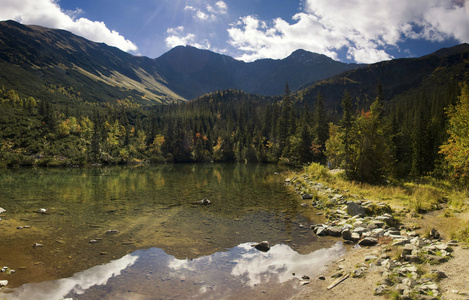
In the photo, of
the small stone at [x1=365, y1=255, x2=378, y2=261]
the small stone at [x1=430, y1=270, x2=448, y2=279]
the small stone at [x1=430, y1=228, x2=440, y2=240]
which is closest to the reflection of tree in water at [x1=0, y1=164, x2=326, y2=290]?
the small stone at [x1=365, y1=255, x2=378, y2=261]

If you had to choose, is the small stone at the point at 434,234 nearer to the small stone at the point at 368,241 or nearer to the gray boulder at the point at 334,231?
the small stone at the point at 368,241

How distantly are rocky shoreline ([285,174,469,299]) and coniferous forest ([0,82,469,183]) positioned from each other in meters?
14.8

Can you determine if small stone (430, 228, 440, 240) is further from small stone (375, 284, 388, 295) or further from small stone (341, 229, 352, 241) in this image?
small stone (375, 284, 388, 295)

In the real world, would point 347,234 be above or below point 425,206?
below

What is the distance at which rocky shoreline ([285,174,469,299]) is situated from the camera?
27.8 ft

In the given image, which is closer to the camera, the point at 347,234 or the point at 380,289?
the point at 380,289

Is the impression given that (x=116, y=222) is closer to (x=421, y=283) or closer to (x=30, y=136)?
(x=421, y=283)

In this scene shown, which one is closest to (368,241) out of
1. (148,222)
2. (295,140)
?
(148,222)

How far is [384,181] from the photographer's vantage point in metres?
34.0

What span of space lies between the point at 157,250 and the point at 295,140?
2806 inches

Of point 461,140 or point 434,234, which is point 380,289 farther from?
point 461,140

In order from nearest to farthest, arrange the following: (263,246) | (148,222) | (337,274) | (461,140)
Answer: (337,274) → (263,246) → (148,222) → (461,140)

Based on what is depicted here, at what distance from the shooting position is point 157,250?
585 inches

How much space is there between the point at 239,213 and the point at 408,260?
48.6ft
